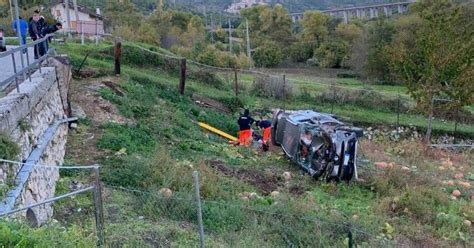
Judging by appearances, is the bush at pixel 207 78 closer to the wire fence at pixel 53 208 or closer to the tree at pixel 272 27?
the wire fence at pixel 53 208

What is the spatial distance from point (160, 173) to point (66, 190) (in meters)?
1.83

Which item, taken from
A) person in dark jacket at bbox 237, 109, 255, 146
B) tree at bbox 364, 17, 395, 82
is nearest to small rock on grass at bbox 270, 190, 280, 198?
person in dark jacket at bbox 237, 109, 255, 146

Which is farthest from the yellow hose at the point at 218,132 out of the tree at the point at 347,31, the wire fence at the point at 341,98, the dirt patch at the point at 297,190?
the tree at the point at 347,31

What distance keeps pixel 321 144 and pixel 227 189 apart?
134 inches

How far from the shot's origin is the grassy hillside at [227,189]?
331 inches

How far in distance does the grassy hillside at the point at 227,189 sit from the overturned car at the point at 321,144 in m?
0.34

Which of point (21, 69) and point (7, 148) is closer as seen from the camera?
point (7, 148)

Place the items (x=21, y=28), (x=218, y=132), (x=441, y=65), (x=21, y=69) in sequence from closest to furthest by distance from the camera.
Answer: (x=21, y=69) → (x=21, y=28) → (x=218, y=132) → (x=441, y=65)

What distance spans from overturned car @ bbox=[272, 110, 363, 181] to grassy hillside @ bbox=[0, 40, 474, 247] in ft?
1.11

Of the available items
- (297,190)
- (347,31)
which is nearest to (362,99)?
(297,190)

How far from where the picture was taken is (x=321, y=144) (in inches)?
518

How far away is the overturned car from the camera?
12594 mm

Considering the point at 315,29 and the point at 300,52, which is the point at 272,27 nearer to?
the point at 315,29

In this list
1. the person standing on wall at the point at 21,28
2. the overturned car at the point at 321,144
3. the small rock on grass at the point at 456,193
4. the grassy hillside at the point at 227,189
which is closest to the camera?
the grassy hillside at the point at 227,189
